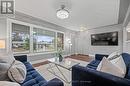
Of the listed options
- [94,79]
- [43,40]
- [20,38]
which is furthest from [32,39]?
[94,79]

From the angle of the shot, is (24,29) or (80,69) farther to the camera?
(24,29)

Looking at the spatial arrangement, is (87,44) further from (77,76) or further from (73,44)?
(77,76)

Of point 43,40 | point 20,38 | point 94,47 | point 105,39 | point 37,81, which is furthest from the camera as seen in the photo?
point 94,47

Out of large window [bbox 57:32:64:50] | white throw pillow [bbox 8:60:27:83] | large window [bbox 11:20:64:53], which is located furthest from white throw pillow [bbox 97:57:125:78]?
large window [bbox 57:32:64:50]

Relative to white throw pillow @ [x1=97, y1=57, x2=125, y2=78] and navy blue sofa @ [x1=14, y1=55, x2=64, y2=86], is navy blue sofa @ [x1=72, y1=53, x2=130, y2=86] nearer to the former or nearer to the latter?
white throw pillow @ [x1=97, y1=57, x2=125, y2=78]

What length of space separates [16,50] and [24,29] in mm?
1053

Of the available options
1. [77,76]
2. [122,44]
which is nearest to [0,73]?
[77,76]

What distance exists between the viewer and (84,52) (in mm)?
8281

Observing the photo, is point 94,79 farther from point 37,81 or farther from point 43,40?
point 43,40

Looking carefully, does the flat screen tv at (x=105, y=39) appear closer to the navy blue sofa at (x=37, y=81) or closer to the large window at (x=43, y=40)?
the large window at (x=43, y=40)

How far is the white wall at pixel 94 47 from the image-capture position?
20.1 feet

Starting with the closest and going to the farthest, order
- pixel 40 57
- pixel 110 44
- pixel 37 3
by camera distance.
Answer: pixel 37 3 → pixel 40 57 → pixel 110 44

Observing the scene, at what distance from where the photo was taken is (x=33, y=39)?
16.1 feet

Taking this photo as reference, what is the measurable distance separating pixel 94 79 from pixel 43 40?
485 centimetres
